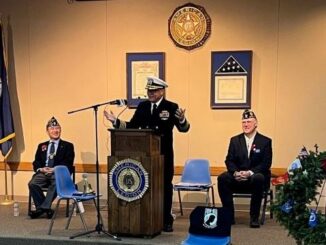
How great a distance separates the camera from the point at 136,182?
4.38 metres

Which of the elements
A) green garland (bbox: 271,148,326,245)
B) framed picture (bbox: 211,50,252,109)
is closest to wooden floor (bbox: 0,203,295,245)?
green garland (bbox: 271,148,326,245)

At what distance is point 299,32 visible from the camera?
568 centimetres

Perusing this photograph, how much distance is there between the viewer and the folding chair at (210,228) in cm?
396

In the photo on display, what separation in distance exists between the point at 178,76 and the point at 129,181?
1997 mm

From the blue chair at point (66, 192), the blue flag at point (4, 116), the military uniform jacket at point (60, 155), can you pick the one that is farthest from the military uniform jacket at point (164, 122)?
the blue flag at point (4, 116)

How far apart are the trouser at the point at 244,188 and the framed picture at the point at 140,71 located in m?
1.61

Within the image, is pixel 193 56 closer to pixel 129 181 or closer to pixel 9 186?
pixel 129 181

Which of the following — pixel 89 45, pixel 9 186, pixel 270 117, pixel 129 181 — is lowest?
pixel 9 186

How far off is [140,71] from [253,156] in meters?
1.83

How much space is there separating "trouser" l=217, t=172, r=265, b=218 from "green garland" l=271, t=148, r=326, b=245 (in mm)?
1586

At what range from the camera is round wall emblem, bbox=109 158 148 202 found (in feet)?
14.3

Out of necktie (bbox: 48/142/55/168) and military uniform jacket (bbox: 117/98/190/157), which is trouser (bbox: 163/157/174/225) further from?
necktie (bbox: 48/142/55/168)

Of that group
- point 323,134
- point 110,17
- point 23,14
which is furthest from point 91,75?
point 323,134

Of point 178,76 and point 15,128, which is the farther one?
point 15,128
